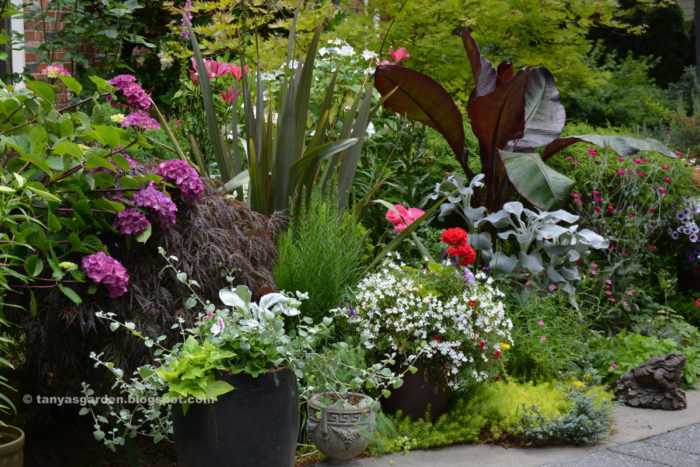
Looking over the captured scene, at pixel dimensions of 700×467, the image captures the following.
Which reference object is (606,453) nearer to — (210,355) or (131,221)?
(210,355)

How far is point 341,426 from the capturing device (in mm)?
3123

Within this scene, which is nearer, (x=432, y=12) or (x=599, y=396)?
(x=599, y=396)

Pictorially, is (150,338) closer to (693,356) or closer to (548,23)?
(693,356)

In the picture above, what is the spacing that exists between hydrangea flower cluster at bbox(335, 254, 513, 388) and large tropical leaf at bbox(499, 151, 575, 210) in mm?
1232

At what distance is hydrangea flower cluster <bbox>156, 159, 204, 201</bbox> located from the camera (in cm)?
305

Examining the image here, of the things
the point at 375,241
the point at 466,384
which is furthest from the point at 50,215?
the point at 375,241

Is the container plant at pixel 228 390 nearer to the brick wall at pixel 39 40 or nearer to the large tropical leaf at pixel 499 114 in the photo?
the large tropical leaf at pixel 499 114

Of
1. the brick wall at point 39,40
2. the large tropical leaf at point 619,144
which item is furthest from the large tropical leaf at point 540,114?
the brick wall at point 39,40

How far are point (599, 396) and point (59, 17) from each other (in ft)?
18.8

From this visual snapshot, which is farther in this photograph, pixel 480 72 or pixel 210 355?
pixel 480 72

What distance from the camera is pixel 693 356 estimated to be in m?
5.16

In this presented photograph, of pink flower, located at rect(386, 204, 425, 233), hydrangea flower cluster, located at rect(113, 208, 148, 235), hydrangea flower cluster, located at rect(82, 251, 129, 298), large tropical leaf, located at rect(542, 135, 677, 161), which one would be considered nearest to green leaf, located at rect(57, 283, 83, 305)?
hydrangea flower cluster, located at rect(82, 251, 129, 298)

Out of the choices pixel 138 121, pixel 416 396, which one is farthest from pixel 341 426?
pixel 138 121

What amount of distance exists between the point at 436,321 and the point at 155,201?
162 cm
